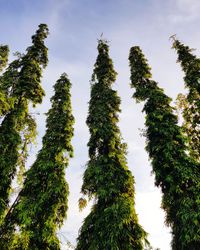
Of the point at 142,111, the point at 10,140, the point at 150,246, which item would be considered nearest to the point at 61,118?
the point at 10,140

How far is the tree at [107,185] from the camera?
14.4 metres

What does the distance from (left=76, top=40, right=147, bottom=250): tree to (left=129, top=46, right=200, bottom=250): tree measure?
190cm

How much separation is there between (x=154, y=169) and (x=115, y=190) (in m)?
2.95

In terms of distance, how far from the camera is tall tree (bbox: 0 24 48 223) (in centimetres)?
1706

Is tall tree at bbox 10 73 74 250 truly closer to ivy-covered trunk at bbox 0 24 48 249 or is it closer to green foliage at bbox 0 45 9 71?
ivy-covered trunk at bbox 0 24 48 249

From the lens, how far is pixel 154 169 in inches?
674

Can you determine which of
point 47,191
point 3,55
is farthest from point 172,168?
point 3,55

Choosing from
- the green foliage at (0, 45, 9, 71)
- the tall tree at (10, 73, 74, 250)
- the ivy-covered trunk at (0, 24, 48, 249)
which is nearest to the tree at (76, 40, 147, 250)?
the tall tree at (10, 73, 74, 250)

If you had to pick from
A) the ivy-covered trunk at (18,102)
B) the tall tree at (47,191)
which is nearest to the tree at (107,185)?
the tall tree at (47,191)

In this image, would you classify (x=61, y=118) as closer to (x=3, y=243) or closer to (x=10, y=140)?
(x=10, y=140)

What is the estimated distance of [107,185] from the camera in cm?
1630

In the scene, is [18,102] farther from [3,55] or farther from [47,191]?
[3,55]

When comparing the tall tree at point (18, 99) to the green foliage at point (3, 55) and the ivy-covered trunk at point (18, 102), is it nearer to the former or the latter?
the ivy-covered trunk at point (18, 102)

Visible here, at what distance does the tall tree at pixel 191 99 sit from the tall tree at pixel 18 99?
11733 millimetres
